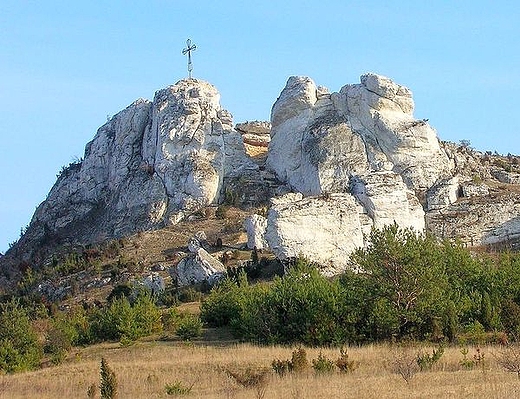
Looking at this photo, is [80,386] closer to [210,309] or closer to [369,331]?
[369,331]

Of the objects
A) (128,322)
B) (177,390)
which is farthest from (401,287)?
(177,390)

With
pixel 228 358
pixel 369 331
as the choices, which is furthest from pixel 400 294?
pixel 228 358

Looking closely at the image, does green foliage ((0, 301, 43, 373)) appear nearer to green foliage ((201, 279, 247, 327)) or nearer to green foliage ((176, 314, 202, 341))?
green foliage ((176, 314, 202, 341))

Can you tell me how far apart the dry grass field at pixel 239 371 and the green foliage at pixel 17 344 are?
5.26 feet

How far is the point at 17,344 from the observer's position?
34.8 meters

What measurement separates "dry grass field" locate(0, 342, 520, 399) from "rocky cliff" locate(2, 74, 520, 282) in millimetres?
16975

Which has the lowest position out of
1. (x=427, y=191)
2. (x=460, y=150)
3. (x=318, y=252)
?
(x=318, y=252)

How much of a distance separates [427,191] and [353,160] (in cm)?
519

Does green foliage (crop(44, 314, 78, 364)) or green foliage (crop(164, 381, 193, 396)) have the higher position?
green foliage (crop(44, 314, 78, 364))

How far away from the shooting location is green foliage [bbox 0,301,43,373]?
33.6 metres

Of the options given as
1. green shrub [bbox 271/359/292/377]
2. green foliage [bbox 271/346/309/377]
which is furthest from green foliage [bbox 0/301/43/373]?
green foliage [bbox 271/346/309/377]

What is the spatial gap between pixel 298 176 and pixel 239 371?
112 ft

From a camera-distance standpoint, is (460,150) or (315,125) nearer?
(315,125)

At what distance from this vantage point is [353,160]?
5662cm
